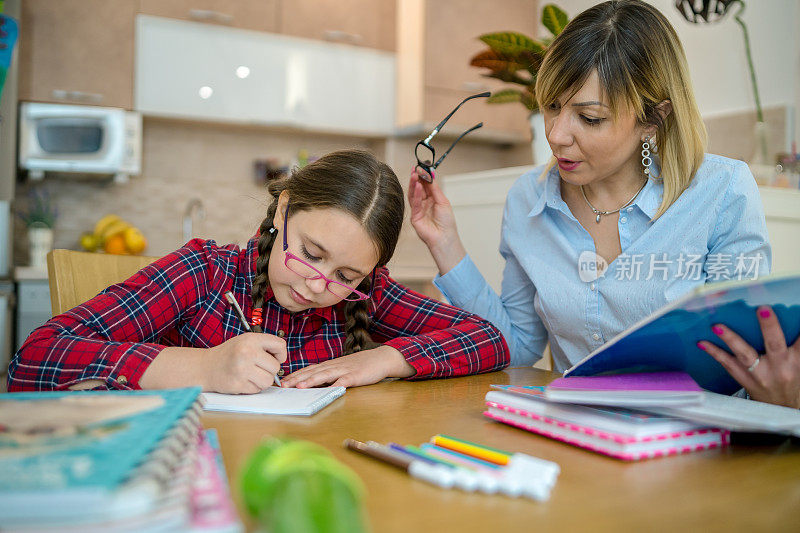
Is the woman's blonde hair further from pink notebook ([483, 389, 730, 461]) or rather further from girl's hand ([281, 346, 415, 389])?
pink notebook ([483, 389, 730, 461])

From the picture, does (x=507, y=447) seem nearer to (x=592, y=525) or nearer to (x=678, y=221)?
(x=592, y=525)

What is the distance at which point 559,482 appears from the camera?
1.98 ft

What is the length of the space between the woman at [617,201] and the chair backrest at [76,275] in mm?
646

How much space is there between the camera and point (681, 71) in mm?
1300

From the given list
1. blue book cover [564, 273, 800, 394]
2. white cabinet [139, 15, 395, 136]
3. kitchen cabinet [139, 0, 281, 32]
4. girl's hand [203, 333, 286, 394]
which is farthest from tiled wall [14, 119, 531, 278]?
blue book cover [564, 273, 800, 394]

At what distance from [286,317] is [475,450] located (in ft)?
Answer: 2.47

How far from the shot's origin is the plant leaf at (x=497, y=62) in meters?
2.17

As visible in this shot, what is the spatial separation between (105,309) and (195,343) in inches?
8.5

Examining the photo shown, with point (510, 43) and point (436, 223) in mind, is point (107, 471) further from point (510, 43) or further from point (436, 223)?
point (510, 43)

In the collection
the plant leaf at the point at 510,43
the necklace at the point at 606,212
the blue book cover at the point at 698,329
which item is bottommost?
the blue book cover at the point at 698,329

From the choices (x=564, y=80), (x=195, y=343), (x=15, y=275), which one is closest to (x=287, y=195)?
(x=195, y=343)

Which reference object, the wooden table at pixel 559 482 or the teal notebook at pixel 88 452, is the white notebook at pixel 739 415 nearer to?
the wooden table at pixel 559 482

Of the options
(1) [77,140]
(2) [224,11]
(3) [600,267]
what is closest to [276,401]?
(3) [600,267]

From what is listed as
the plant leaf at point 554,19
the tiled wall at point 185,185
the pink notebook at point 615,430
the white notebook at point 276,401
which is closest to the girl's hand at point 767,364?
the pink notebook at point 615,430
